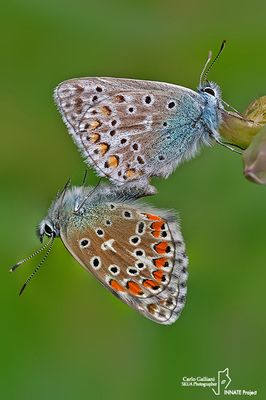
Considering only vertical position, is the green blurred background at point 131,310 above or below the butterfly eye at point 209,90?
below

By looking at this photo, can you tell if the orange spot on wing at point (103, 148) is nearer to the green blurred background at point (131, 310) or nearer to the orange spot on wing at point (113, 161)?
the orange spot on wing at point (113, 161)

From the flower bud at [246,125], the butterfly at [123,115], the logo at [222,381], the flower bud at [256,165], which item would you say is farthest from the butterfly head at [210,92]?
the logo at [222,381]

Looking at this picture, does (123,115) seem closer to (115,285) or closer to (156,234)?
(156,234)

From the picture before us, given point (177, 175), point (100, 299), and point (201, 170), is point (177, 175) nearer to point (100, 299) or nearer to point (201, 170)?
point (201, 170)

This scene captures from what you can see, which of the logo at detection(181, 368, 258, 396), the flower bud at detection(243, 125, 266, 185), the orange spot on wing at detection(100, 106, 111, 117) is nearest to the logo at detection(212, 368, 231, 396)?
the logo at detection(181, 368, 258, 396)

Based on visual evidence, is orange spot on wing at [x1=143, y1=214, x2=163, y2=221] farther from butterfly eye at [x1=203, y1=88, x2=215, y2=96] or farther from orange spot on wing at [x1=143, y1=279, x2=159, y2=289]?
butterfly eye at [x1=203, y1=88, x2=215, y2=96]

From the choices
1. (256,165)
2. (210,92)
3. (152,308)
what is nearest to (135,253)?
(152,308)

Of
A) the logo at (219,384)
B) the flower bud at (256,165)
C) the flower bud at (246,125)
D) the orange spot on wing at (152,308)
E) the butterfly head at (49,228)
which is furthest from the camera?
the logo at (219,384)

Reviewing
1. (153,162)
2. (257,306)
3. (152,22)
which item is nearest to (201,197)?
(257,306)
